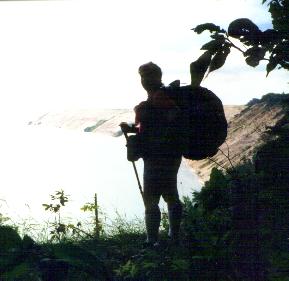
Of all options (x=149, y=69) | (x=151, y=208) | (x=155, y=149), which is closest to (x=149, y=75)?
(x=149, y=69)

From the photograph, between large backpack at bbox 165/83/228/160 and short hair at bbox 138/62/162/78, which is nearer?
large backpack at bbox 165/83/228/160

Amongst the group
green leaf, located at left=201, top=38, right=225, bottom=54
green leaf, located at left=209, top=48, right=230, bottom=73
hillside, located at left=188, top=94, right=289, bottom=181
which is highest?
hillside, located at left=188, top=94, right=289, bottom=181

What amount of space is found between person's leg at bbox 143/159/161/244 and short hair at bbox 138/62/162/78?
860 mm

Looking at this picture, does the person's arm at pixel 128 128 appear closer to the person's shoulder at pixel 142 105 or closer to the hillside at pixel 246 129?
the person's shoulder at pixel 142 105

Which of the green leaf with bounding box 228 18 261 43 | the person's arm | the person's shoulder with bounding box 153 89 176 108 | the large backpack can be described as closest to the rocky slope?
the large backpack

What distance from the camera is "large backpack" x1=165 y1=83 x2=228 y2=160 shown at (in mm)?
1639

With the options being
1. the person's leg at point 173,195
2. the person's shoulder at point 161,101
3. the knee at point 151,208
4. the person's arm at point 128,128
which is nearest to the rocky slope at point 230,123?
the person's leg at point 173,195

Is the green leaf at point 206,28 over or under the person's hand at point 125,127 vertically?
under

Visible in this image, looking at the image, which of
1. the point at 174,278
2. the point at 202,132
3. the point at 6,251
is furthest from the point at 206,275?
the point at 174,278

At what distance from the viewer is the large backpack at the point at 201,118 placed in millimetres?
1639

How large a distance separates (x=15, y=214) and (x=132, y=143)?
3.94 meters

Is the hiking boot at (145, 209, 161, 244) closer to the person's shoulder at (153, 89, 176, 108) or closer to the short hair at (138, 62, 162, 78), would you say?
the person's shoulder at (153, 89, 176, 108)

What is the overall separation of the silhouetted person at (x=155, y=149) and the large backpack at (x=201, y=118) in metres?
1.74

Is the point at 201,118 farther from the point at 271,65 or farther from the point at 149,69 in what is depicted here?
the point at 149,69
